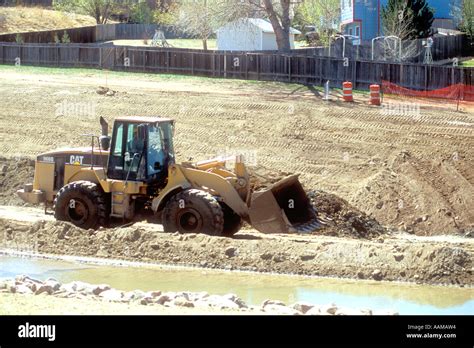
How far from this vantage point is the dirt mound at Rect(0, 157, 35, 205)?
28656 mm

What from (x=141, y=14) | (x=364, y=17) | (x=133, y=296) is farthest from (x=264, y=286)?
(x=141, y=14)

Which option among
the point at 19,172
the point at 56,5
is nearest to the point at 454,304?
the point at 19,172

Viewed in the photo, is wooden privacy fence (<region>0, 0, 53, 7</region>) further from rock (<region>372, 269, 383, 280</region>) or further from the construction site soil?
rock (<region>372, 269, 383, 280</region>)

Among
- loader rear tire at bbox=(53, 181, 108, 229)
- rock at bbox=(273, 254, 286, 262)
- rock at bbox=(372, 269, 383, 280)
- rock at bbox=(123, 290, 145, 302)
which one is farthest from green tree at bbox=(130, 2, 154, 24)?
rock at bbox=(123, 290, 145, 302)

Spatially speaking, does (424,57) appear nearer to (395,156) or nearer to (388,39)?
(388,39)

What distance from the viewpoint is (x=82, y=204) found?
2303 cm

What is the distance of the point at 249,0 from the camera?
163 feet

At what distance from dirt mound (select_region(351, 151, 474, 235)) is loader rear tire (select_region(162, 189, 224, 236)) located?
6811mm

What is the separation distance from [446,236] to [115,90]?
18552 millimetres

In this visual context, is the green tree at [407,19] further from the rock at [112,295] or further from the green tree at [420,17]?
the rock at [112,295]

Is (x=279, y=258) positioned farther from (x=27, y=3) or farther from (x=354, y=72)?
(x=27, y=3)

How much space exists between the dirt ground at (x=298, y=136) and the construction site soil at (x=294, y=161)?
0.05m

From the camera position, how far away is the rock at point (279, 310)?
50.7 feet

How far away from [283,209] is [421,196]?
622 cm
